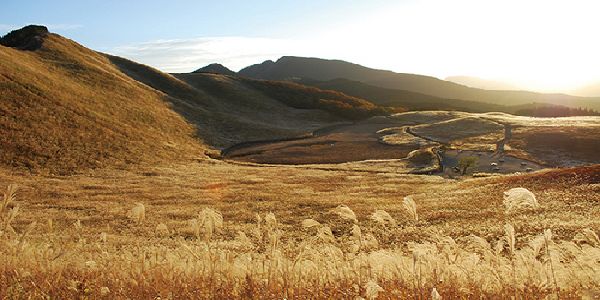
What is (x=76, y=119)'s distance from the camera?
2707 inches

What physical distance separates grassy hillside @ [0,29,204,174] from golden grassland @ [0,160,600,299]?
6.37 m

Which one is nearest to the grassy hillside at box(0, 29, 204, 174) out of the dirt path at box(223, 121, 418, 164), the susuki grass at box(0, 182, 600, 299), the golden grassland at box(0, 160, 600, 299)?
the golden grassland at box(0, 160, 600, 299)

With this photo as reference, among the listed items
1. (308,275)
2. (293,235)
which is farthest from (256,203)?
(308,275)

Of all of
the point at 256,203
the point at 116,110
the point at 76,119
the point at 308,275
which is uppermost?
the point at 116,110

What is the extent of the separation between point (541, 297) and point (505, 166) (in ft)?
182

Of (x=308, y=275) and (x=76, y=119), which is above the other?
(x=76, y=119)

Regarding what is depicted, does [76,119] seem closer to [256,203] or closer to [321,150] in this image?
[321,150]

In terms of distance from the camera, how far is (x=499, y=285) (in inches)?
281

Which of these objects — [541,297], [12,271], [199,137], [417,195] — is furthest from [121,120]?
[541,297]

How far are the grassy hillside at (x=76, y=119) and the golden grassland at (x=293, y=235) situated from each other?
6.37 metres

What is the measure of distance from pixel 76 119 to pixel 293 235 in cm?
5343

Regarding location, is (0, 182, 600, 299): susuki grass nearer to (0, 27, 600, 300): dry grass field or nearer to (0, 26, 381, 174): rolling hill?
(0, 27, 600, 300): dry grass field

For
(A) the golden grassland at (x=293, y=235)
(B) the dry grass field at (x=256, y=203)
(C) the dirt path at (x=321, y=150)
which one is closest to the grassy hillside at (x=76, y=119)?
(B) the dry grass field at (x=256, y=203)

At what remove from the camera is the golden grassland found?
7.55 meters
